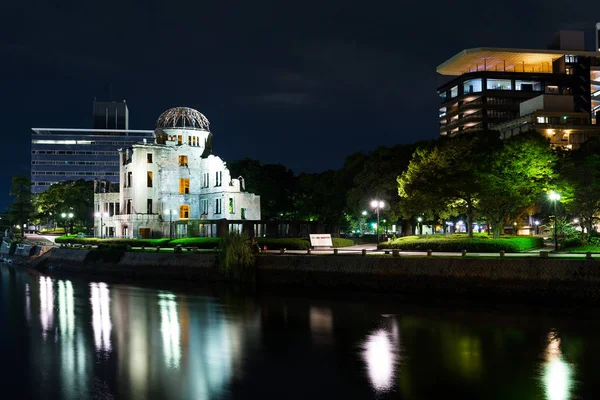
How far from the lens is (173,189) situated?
265 feet

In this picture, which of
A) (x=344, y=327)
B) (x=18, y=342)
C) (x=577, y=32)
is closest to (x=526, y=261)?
(x=344, y=327)

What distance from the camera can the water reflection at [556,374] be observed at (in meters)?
19.4

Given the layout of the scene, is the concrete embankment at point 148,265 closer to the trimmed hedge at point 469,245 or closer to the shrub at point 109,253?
the shrub at point 109,253

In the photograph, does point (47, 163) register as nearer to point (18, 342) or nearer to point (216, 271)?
point (216, 271)

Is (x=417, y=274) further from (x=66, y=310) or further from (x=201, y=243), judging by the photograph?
(x=201, y=243)

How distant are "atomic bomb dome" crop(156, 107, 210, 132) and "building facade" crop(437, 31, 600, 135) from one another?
72045 millimetres

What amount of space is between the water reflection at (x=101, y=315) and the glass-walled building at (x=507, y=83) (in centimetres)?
10242

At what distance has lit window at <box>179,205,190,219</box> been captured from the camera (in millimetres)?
80875

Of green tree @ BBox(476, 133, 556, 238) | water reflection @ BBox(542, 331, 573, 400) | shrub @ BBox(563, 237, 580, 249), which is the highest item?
green tree @ BBox(476, 133, 556, 238)

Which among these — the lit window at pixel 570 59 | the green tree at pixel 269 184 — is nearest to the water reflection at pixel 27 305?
the green tree at pixel 269 184

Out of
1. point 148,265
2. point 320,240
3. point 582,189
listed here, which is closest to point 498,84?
point 582,189

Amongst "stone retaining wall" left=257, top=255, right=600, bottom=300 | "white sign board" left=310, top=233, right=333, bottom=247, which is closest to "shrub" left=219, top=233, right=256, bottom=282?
"stone retaining wall" left=257, top=255, right=600, bottom=300

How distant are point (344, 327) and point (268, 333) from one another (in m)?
4.05

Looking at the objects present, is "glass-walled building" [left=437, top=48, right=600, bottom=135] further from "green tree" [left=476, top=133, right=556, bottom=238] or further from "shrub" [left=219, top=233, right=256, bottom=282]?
"shrub" [left=219, top=233, right=256, bottom=282]
